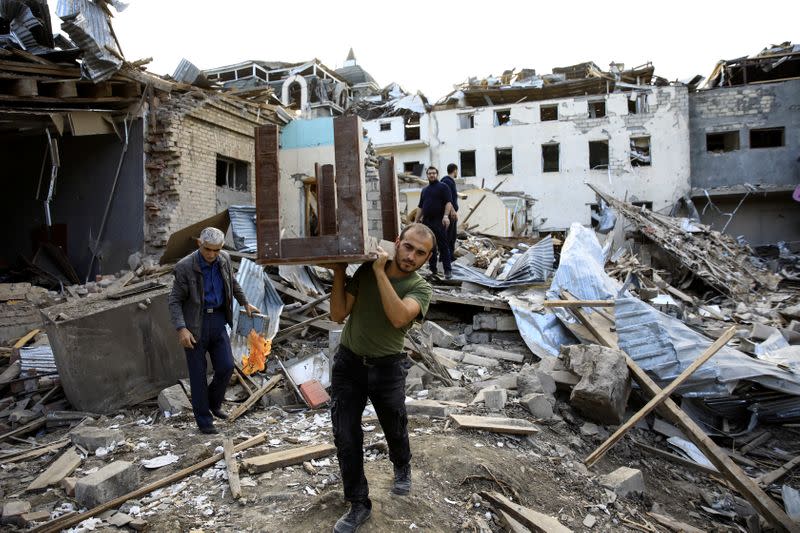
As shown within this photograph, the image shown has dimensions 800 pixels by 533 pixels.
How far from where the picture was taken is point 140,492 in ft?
12.0

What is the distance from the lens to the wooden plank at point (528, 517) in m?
3.34

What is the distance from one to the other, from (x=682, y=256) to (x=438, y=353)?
10606mm

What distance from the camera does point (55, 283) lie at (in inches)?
405

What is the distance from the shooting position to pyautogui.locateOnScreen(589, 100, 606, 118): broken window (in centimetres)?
2978

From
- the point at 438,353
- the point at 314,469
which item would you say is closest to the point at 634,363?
the point at 438,353

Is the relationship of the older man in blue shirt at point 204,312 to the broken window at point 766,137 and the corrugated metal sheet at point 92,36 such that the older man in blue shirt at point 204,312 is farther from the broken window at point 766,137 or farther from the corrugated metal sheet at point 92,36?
the broken window at point 766,137

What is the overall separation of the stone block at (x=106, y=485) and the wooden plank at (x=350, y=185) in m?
2.49

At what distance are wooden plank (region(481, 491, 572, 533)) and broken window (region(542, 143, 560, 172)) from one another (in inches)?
1139

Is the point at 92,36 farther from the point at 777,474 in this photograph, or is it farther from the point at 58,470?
the point at 777,474

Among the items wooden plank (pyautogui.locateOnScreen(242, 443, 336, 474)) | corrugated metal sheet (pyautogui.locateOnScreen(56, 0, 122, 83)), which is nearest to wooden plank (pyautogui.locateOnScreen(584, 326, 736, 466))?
wooden plank (pyautogui.locateOnScreen(242, 443, 336, 474))

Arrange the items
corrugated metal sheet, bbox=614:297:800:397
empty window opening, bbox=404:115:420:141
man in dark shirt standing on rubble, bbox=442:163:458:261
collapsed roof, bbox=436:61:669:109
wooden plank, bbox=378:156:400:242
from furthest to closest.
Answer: empty window opening, bbox=404:115:420:141 → collapsed roof, bbox=436:61:669:109 → man in dark shirt standing on rubble, bbox=442:163:458:261 → corrugated metal sheet, bbox=614:297:800:397 → wooden plank, bbox=378:156:400:242

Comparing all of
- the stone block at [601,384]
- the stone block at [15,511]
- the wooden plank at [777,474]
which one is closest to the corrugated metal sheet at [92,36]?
the stone block at [15,511]

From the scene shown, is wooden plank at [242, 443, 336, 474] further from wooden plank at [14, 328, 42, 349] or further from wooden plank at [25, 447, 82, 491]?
wooden plank at [14, 328, 42, 349]

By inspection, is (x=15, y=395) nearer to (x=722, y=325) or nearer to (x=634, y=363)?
(x=634, y=363)
